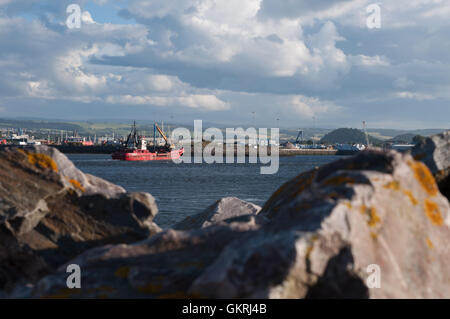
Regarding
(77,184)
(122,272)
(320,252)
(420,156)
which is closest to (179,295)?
(122,272)

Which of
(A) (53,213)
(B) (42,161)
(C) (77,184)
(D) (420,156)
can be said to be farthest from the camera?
(C) (77,184)

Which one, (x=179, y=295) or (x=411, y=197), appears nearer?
(x=179, y=295)

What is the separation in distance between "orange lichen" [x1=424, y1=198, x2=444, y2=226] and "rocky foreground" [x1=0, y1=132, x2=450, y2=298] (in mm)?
11

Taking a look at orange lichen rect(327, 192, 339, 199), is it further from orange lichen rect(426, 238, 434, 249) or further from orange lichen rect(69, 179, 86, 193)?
orange lichen rect(69, 179, 86, 193)

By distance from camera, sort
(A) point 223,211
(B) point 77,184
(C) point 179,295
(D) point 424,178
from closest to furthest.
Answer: (C) point 179,295, (D) point 424,178, (B) point 77,184, (A) point 223,211

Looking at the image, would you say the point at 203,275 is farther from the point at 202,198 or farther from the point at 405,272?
the point at 202,198

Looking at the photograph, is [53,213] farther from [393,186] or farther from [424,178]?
[424,178]

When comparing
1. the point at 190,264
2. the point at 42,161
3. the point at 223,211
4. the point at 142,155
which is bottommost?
the point at 142,155

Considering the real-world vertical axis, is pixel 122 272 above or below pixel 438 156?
below

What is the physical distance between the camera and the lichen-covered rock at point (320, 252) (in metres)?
4.54

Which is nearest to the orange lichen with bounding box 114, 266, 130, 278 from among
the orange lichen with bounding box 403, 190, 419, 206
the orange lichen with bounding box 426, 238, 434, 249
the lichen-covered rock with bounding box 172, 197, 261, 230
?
the orange lichen with bounding box 403, 190, 419, 206

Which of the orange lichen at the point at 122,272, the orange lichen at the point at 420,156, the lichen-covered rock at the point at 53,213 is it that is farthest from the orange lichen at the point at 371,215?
the lichen-covered rock at the point at 53,213

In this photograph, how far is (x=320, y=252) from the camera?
14.8ft

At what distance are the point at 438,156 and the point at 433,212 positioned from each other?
166 centimetres
